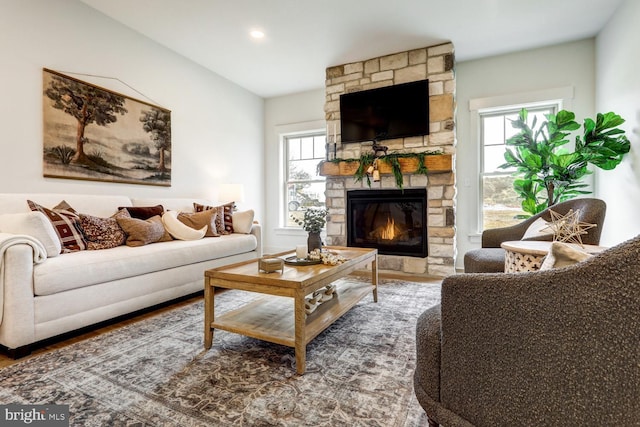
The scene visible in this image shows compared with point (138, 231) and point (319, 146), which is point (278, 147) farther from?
point (138, 231)

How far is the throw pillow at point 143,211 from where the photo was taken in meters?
2.96

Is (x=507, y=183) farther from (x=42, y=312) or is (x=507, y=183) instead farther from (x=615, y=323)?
(x=42, y=312)

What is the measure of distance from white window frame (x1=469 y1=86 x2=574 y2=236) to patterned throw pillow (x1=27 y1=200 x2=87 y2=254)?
4.05 metres

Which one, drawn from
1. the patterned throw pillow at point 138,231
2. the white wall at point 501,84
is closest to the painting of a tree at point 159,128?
the patterned throw pillow at point 138,231

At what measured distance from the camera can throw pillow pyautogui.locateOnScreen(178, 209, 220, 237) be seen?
129 inches

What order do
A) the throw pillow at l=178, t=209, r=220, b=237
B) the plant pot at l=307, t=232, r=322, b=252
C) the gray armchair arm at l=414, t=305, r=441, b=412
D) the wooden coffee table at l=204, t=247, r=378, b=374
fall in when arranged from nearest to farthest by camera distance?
the gray armchair arm at l=414, t=305, r=441, b=412 → the wooden coffee table at l=204, t=247, r=378, b=374 → the plant pot at l=307, t=232, r=322, b=252 → the throw pillow at l=178, t=209, r=220, b=237

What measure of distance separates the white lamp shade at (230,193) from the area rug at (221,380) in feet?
7.77

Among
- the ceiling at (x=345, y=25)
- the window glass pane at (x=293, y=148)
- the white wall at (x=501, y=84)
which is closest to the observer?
the ceiling at (x=345, y=25)

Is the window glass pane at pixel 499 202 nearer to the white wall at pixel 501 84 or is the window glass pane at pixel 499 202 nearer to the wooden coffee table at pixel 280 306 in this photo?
the white wall at pixel 501 84

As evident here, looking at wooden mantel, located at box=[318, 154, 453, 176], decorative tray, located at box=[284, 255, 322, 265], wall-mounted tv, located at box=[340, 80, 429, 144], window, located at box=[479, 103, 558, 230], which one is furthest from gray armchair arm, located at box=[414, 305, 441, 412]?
window, located at box=[479, 103, 558, 230]

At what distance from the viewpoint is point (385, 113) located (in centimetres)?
398

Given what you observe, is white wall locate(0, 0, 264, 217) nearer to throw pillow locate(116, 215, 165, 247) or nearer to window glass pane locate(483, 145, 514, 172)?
throw pillow locate(116, 215, 165, 247)

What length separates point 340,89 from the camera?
4.29m

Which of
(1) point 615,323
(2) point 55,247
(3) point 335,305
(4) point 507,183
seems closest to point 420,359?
(1) point 615,323
